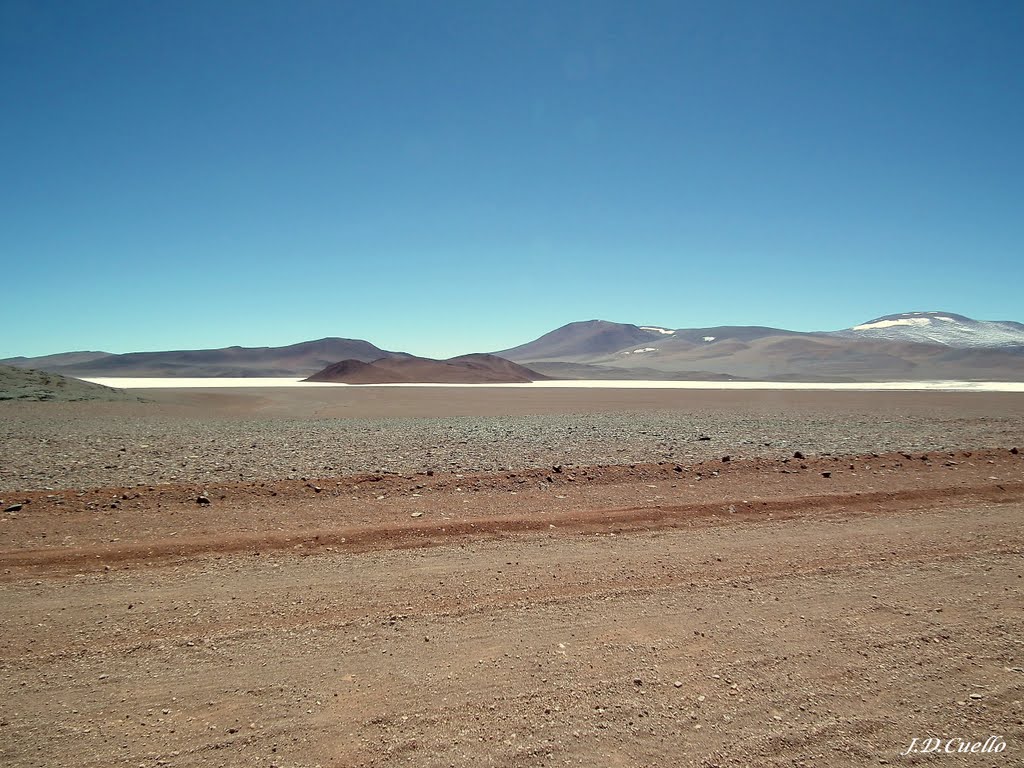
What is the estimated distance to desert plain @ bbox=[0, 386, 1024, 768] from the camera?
3.06 meters

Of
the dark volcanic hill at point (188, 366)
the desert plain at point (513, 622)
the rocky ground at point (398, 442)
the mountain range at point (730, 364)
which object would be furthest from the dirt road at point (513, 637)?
the dark volcanic hill at point (188, 366)

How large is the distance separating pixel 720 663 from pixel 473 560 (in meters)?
2.38

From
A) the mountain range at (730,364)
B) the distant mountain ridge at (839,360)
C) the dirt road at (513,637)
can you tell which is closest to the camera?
the dirt road at (513,637)

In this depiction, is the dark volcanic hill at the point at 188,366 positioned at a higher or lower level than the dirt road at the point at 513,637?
higher

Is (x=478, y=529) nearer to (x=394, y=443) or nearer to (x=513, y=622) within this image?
(x=513, y=622)

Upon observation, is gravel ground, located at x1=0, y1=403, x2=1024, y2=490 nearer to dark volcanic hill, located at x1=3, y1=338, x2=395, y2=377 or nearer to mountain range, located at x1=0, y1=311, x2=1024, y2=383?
mountain range, located at x1=0, y1=311, x2=1024, y2=383

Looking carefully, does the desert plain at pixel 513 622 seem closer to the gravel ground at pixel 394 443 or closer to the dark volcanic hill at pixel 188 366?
the gravel ground at pixel 394 443

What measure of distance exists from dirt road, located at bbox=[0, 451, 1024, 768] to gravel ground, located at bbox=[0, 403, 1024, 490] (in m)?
4.11

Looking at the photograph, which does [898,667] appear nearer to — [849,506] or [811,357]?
[849,506]

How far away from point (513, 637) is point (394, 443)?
38.3 ft

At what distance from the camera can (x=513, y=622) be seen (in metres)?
4.23

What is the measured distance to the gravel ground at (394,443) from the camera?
1116cm

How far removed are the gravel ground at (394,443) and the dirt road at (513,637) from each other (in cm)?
411

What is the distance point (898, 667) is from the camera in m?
3.60
